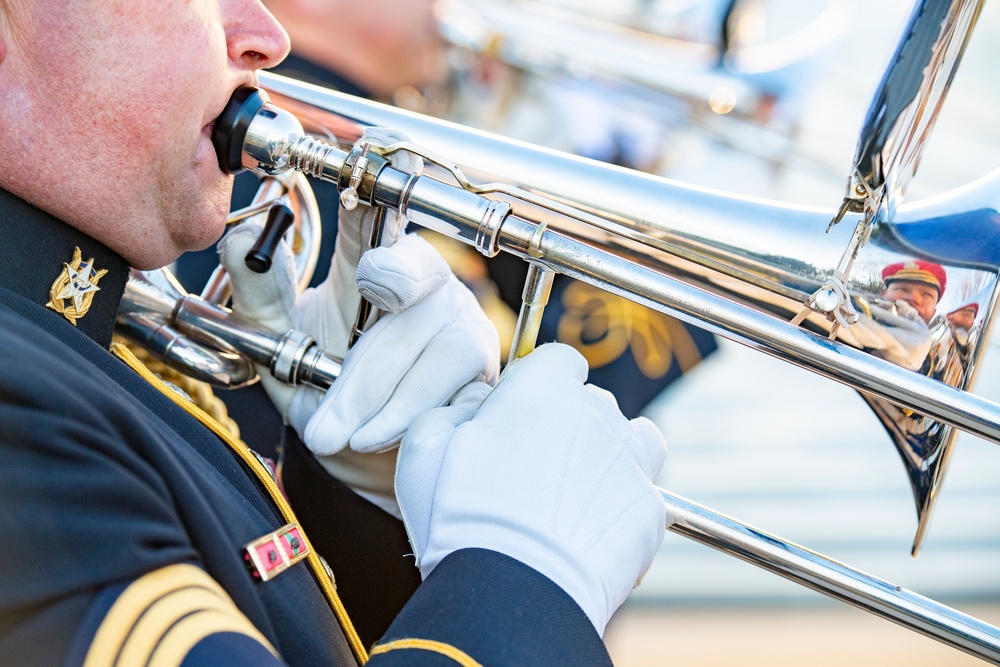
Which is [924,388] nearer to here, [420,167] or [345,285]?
[420,167]

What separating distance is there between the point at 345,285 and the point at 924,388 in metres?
0.69

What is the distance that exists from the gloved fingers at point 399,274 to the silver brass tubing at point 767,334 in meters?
0.11

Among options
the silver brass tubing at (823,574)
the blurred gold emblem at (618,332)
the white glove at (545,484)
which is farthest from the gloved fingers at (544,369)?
the blurred gold emblem at (618,332)

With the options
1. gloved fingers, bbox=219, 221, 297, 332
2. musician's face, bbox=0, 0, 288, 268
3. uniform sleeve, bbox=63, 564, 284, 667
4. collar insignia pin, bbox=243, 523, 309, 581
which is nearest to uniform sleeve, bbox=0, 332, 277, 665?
uniform sleeve, bbox=63, 564, 284, 667

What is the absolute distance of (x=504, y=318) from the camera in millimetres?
1968

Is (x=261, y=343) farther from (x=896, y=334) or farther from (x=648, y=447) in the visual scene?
(x=896, y=334)

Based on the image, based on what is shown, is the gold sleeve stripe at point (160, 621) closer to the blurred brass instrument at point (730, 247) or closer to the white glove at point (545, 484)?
the white glove at point (545, 484)

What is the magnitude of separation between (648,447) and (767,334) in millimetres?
158

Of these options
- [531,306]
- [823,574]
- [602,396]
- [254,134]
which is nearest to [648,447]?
[602,396]

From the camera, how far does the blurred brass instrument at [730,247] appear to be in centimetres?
85

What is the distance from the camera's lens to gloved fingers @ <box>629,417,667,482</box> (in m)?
0.84

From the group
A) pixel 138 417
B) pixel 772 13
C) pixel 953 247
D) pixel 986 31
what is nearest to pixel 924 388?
pixel 953 247

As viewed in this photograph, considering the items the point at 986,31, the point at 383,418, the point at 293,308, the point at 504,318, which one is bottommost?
the point at 383,418

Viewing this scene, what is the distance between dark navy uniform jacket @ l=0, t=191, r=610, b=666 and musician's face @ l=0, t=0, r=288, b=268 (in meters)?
0.04
